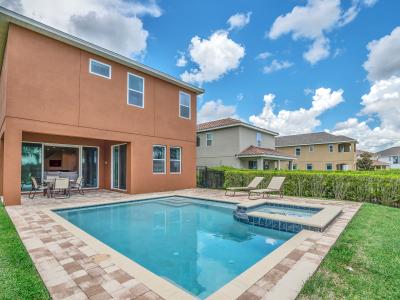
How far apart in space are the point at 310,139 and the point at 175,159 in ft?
91.4

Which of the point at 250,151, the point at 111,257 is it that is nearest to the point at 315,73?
the point at 250,151

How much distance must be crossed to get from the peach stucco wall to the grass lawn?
403 inches

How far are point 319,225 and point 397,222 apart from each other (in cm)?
295

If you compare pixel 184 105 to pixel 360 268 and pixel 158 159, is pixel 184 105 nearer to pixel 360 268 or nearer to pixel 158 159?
pixel 158 159

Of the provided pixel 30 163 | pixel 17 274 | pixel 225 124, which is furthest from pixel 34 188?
pixel 225 124

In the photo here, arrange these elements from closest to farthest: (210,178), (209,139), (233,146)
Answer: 1. (210,178)
2. (233,146)
3. (209,139)

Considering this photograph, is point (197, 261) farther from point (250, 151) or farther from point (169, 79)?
point (250, 151)

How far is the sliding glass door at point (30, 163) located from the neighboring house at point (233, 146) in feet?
50.3

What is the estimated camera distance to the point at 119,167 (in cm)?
1413

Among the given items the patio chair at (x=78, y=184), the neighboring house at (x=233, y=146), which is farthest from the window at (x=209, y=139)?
the patio chair at (x=78, y=184)

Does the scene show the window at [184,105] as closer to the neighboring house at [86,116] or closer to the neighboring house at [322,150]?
the neighboring house at [86,116]

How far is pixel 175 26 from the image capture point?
50.9ft

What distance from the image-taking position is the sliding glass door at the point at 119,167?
45.0ft

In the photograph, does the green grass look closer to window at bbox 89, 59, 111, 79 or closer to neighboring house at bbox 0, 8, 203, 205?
neighboring house at bbox 0, 8, 203, 205
